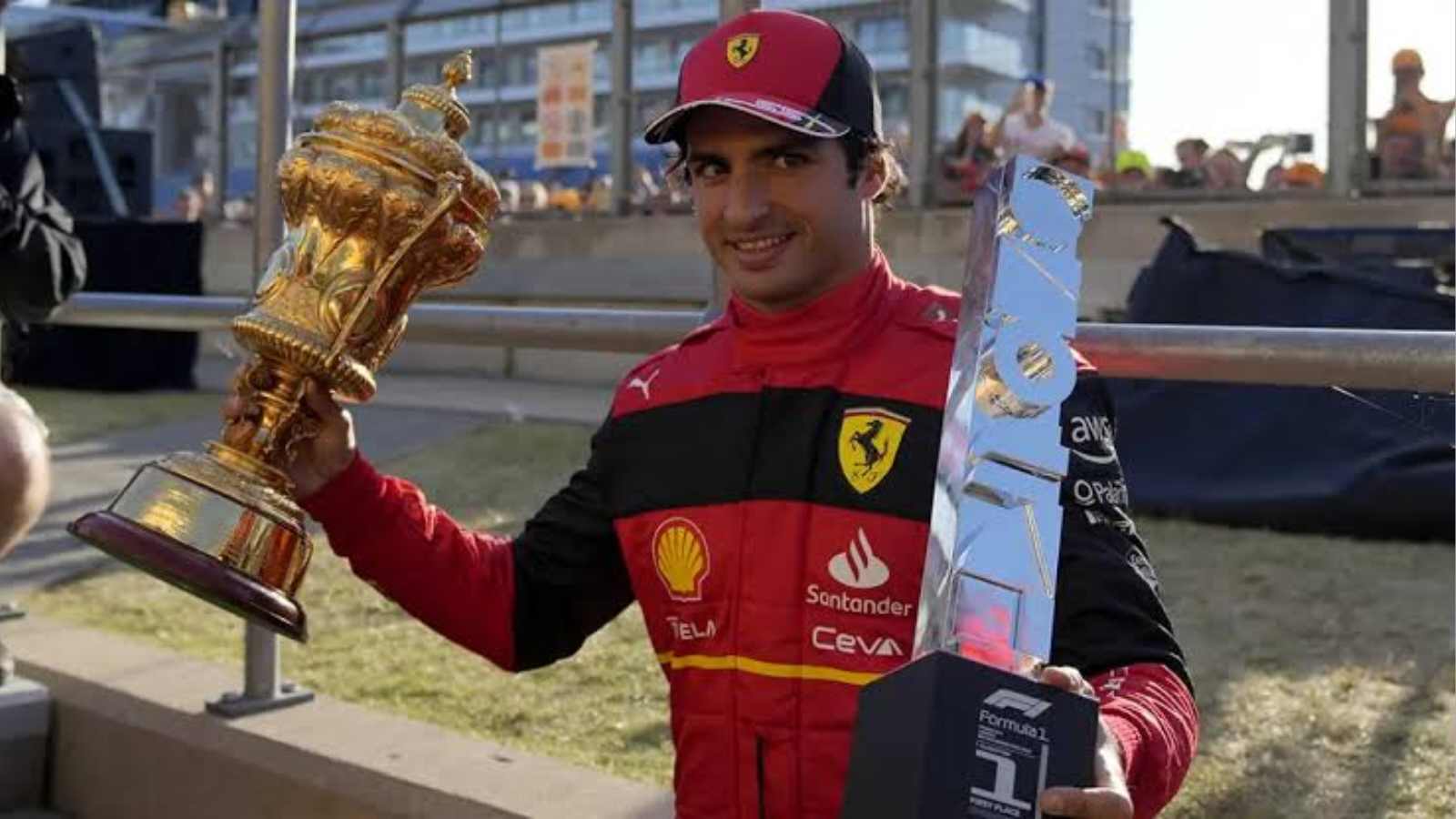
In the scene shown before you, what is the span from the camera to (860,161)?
69.5 inches

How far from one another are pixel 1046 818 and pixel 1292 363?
2.88ft

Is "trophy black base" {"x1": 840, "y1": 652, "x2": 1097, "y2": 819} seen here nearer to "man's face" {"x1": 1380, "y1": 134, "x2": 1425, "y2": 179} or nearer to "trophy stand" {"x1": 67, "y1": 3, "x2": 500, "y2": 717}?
"trophy stand" {"x1": 67, "y1": 3, "x2": 500, "y2": 717}

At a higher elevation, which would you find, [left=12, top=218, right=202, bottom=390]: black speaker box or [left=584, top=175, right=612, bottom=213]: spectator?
[left=584, top=175, right=612, bottom=213]: spectator

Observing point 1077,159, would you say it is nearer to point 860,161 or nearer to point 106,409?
point 106,409

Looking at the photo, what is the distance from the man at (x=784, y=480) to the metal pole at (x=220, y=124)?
42.8ft

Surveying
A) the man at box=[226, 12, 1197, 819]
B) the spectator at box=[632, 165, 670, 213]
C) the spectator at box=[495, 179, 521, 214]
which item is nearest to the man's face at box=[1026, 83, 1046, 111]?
the spectator at box=[632, 165, 670, 213]

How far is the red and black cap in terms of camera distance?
167cm

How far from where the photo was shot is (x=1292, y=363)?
6.10ft

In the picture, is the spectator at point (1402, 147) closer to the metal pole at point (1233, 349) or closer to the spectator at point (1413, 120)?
the spectator at point (1413, 120)

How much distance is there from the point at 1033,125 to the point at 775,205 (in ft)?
24.6

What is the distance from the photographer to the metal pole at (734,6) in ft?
7.44

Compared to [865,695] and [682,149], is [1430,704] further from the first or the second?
[865,695]

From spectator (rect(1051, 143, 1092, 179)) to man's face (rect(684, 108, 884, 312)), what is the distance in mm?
6098

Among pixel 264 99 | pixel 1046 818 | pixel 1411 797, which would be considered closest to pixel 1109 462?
pixel 1046 818
